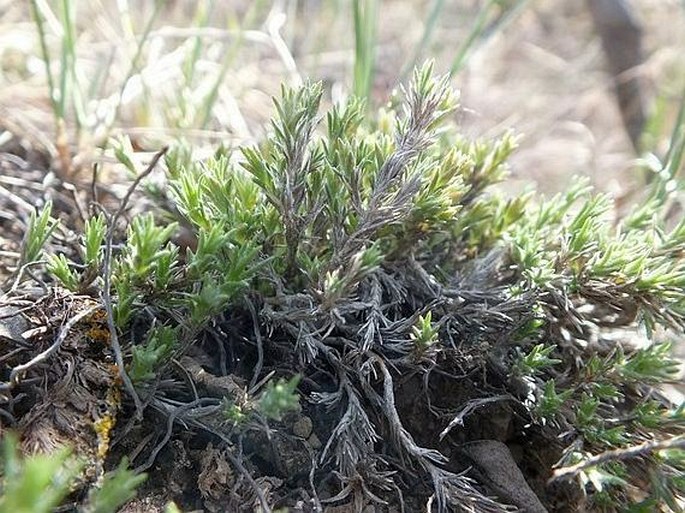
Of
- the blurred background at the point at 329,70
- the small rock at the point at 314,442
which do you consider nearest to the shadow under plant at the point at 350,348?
the small rock at the point at 314,442

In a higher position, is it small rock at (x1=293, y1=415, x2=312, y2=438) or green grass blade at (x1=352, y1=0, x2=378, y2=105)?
green grass blade at (x1=352, y1=0, x2=378, y2=105)

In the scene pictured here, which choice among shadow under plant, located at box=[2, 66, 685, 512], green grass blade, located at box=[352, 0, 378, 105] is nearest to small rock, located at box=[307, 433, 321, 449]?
shadow under plant, located at box=[2, 66, 685, 512]

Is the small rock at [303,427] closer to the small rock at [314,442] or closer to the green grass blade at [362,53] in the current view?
the small rock at [314,442]

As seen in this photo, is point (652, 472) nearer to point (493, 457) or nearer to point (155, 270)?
point (493, 457)

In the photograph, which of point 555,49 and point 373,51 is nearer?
point 373,51

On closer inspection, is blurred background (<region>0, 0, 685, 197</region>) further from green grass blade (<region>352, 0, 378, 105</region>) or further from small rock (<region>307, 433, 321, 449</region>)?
small rock (<region>307, 433, 321, 449</region>)

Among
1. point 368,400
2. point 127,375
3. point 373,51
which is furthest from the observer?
point 373,51

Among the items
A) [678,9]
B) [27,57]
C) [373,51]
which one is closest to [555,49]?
[678,9]
